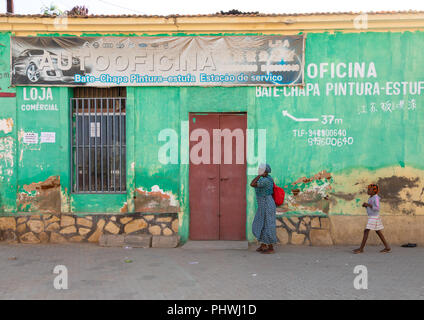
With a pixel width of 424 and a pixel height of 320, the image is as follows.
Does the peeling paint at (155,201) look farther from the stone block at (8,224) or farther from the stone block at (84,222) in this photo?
the stone block at (8,224)

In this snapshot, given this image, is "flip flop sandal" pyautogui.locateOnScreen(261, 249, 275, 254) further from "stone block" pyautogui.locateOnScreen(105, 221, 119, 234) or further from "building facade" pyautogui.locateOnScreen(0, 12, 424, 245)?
"stone block" pyautogui.locateOnScreen(105, 221, 119, 234)

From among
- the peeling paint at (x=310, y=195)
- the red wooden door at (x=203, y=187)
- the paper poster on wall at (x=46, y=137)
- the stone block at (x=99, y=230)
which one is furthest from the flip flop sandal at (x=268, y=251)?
the paper poster on wall at (x=46, y=137)

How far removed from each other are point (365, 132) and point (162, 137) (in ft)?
13.7

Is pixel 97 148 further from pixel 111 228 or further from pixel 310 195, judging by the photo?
pixel 310 195

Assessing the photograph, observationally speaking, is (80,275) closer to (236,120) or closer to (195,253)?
(195,253)

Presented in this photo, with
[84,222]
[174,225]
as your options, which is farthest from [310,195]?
[84,222]

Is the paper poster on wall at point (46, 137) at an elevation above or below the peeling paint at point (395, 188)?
above

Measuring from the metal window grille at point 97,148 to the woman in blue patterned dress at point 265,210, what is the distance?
2.92 meters

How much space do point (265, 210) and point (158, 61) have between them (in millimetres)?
3734

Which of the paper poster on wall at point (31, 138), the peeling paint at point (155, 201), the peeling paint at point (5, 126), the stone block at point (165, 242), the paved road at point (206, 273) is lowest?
the paved road at point (206, 273)

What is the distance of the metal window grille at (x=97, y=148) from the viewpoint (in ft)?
30.3

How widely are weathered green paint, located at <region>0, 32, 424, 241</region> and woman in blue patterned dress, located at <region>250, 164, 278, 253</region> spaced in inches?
28.4

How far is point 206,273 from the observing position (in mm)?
6863

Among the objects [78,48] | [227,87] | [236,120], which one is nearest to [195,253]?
[236,120]
